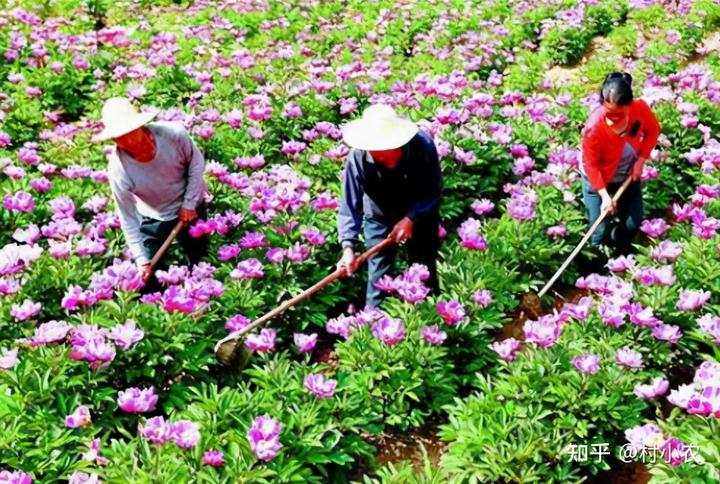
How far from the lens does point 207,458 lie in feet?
9.43

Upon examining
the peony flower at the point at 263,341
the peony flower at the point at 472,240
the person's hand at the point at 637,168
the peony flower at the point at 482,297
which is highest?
the person's hand at the point at 637,168

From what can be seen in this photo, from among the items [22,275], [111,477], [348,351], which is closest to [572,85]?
[348,351]

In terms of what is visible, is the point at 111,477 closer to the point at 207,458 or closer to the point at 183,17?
the point at 207,458

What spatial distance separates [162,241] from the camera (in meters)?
4.58

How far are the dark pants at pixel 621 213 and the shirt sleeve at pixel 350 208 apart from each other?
1.73m

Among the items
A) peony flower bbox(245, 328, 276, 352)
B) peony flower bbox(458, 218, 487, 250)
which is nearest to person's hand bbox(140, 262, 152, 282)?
peony flower bbox(245, 328, 276, 352)

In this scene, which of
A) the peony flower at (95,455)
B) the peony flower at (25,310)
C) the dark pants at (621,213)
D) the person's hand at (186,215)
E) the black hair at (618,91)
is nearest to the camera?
the peony flower at (95,455)

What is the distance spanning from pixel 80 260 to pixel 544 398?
296 cm

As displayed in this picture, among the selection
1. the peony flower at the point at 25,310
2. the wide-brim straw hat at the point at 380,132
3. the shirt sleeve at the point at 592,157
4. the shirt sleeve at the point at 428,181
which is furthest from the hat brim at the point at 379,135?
the peony flower at the point at 25,310

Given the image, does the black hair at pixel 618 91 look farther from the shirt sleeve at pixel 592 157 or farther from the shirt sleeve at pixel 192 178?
the shirt sleeve at pixel 192 178

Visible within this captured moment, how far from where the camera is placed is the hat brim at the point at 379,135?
355cm

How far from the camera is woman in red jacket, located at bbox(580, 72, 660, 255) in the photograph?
4.20m

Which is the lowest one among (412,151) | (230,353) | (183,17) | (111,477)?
(183,17)

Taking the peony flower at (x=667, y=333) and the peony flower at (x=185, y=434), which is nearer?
the peony flower at (x=185, y=434)
